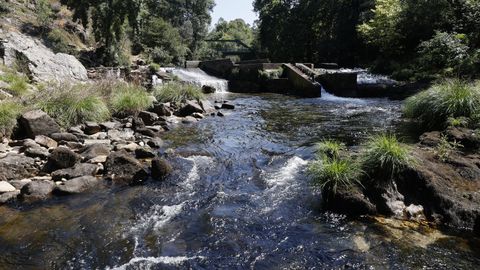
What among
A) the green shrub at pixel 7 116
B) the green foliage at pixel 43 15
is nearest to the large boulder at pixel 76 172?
the green shrub at pixel 7 116

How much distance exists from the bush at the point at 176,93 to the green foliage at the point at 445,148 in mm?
10644

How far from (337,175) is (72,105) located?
794 cm

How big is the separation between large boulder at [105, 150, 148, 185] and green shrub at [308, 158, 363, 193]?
11.5 feet

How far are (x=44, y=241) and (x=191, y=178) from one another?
9.96 feet

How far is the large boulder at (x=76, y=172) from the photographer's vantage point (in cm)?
707

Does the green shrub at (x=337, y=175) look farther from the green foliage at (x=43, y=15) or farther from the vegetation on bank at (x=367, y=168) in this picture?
the green foliage at (x=43, y=15)

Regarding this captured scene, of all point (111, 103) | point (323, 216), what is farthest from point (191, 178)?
point (111, 103)

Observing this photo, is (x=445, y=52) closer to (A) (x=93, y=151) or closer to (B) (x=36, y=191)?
(A) (x=93, y=151)

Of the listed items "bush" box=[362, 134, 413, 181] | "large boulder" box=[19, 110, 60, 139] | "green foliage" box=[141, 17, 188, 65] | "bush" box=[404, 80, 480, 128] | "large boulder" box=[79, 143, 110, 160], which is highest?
"green foliage" box=[141, 17, 188, 65]

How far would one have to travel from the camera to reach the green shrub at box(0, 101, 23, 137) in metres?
8.59

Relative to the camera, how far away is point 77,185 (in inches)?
265

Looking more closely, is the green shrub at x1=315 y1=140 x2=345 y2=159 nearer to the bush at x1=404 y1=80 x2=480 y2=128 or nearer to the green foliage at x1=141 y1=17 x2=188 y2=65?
the bush at x1=404 y1=80 x2=480 y2=128

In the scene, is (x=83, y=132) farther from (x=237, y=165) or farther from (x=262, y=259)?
(x=262, y=259)

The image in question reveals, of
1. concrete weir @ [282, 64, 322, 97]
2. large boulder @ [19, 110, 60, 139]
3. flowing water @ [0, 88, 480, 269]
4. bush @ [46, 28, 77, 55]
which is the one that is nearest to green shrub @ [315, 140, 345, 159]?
flowing water @ [0, 88, 480, 269]
